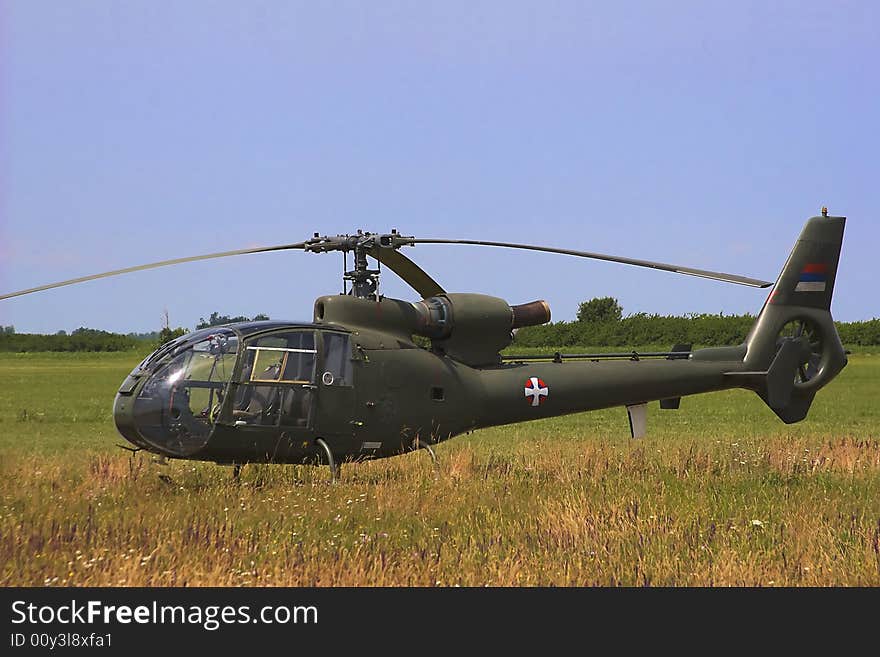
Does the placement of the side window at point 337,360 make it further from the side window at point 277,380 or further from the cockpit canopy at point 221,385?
the side window at point 277,380

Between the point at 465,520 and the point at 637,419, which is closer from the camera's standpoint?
the point at 465,520

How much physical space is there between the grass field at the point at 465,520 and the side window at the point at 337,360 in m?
1.48

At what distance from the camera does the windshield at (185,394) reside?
1170 cm

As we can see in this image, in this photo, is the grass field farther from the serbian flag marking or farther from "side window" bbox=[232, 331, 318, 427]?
the serbian flag marking

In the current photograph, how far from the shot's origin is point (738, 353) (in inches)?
661

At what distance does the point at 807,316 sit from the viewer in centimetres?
1770

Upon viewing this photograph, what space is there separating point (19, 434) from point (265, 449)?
52.4ft

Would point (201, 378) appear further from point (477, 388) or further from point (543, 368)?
point (543, 368)

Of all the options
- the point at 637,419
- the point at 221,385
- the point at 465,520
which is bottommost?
the point at 465,520

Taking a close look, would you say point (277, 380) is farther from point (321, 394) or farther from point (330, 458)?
point (330, 458)

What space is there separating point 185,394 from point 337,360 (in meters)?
2.15

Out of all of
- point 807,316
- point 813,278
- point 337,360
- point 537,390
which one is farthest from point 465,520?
point 813,278

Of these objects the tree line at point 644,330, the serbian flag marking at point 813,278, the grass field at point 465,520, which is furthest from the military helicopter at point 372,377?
the tree line at point 644,330
